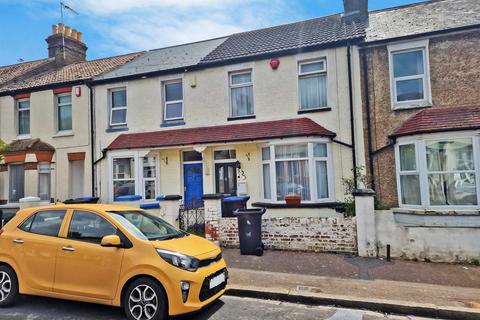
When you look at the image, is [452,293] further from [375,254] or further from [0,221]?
[0,221]

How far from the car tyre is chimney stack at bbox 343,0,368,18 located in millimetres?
13332

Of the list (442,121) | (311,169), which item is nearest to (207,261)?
(311,169)

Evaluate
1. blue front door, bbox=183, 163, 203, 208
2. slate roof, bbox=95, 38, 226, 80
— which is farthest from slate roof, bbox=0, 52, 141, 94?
blue front door, bbox=183, 163, 203, 208

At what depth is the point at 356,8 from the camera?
13.0m

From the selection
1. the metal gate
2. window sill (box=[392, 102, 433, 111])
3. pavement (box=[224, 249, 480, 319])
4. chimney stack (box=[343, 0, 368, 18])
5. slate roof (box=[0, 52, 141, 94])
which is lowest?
pavement (box=[224, 249, 480, 319])

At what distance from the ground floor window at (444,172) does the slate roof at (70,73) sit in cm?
1284

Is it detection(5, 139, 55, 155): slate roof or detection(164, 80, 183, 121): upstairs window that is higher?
detection(164, 80, 183, 121): upstairs window

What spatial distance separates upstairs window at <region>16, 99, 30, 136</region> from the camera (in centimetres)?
1513

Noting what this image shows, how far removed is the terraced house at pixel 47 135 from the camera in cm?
1401

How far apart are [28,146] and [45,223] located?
1068 centimetres

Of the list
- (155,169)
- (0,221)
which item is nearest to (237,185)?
(155,169)

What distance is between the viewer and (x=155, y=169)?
42.1ft

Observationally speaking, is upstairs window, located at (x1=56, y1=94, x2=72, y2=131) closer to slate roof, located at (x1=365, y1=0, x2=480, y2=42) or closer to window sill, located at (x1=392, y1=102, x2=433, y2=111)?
slate roof, located at (x1=365, y1=0, x2=480, y2=42)

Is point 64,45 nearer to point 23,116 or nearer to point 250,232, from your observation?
point 23,116
